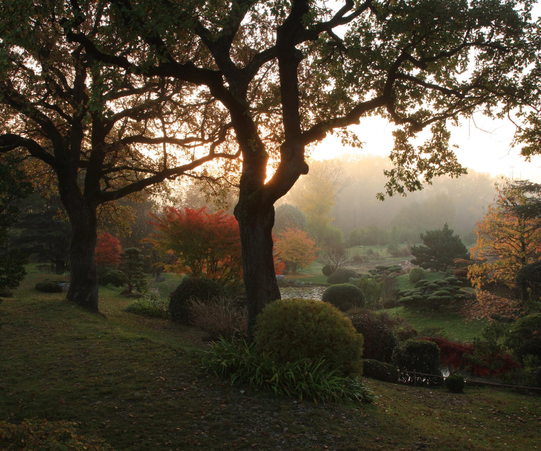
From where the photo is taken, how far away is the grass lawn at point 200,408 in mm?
4133

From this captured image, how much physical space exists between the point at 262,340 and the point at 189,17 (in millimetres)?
4710

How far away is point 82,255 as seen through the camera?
1109 cm

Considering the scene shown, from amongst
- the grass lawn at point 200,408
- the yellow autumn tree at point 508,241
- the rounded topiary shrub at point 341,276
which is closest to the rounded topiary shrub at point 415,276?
the rounded topiary shrub at point 341,276

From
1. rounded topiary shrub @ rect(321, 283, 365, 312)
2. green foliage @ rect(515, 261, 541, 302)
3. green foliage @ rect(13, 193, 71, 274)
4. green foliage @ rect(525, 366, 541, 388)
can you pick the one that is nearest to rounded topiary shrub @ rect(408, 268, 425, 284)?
rounded topiary shrub @ rect(321, 283, 365, 312)

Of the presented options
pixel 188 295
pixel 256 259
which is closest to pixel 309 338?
pixel 256 259

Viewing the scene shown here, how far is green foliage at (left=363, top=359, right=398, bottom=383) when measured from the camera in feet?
25.1

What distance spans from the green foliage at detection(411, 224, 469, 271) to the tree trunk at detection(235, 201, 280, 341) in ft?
67.4

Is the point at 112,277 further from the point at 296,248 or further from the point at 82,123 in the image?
the point at 296,248

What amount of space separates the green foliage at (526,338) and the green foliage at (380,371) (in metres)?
2.38

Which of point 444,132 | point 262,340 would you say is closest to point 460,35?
point 444,132

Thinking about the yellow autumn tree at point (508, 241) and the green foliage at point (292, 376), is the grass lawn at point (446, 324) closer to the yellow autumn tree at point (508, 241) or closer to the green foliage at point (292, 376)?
the yellow autumn tree at point (508, 241)

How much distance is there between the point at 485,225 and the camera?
1341 centimetres

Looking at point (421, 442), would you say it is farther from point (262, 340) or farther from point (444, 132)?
point (444, 132)

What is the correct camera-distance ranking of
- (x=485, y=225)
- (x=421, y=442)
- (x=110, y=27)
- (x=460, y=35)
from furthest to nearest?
(x=485, y=225) < (x=460, y=35) < (x=110, y=27) < (x=421, y=442)
